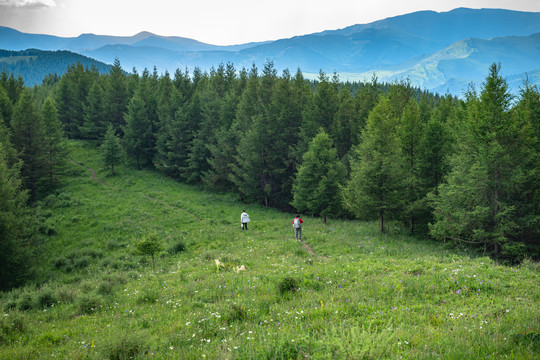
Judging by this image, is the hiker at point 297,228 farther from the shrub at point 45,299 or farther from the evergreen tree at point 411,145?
the shrub at point 45,299

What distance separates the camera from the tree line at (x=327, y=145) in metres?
19.2

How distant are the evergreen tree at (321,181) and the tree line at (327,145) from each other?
0.12 metres

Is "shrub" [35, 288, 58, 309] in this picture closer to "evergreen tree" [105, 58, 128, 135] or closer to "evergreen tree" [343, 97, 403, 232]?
"evergreen tree" [343, 97, 403, 232]

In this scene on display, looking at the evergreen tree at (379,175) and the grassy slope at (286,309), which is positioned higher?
the evergreen tree at (379,175)

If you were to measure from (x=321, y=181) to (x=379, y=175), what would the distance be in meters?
6.56

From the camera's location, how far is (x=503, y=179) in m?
19.0

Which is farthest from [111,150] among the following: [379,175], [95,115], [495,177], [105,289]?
[495,177]

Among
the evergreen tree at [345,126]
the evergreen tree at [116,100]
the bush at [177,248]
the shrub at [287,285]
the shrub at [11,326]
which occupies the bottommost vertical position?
the bush at [177,248]

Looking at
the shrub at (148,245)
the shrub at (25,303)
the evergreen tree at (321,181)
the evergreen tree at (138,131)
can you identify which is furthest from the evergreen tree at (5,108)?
the evergreen tree at (321,181)

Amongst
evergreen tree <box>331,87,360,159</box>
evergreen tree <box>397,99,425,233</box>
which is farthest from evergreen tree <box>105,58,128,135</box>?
evergreen tree <box>397,99,425,233</box>

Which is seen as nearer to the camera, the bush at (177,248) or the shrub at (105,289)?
the shrub at (105,289)

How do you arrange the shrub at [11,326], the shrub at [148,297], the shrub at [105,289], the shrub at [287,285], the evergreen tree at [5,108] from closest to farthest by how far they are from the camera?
1. the shrub at [11,326]
2. the shrub at [287,285]
3. the shrub at [148,297]
4. the shrub at [105,289]
5. the evergreen tree at [5,108]

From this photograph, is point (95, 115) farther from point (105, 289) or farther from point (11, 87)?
point (105, 289)

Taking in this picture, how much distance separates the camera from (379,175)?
22875 millimetres
